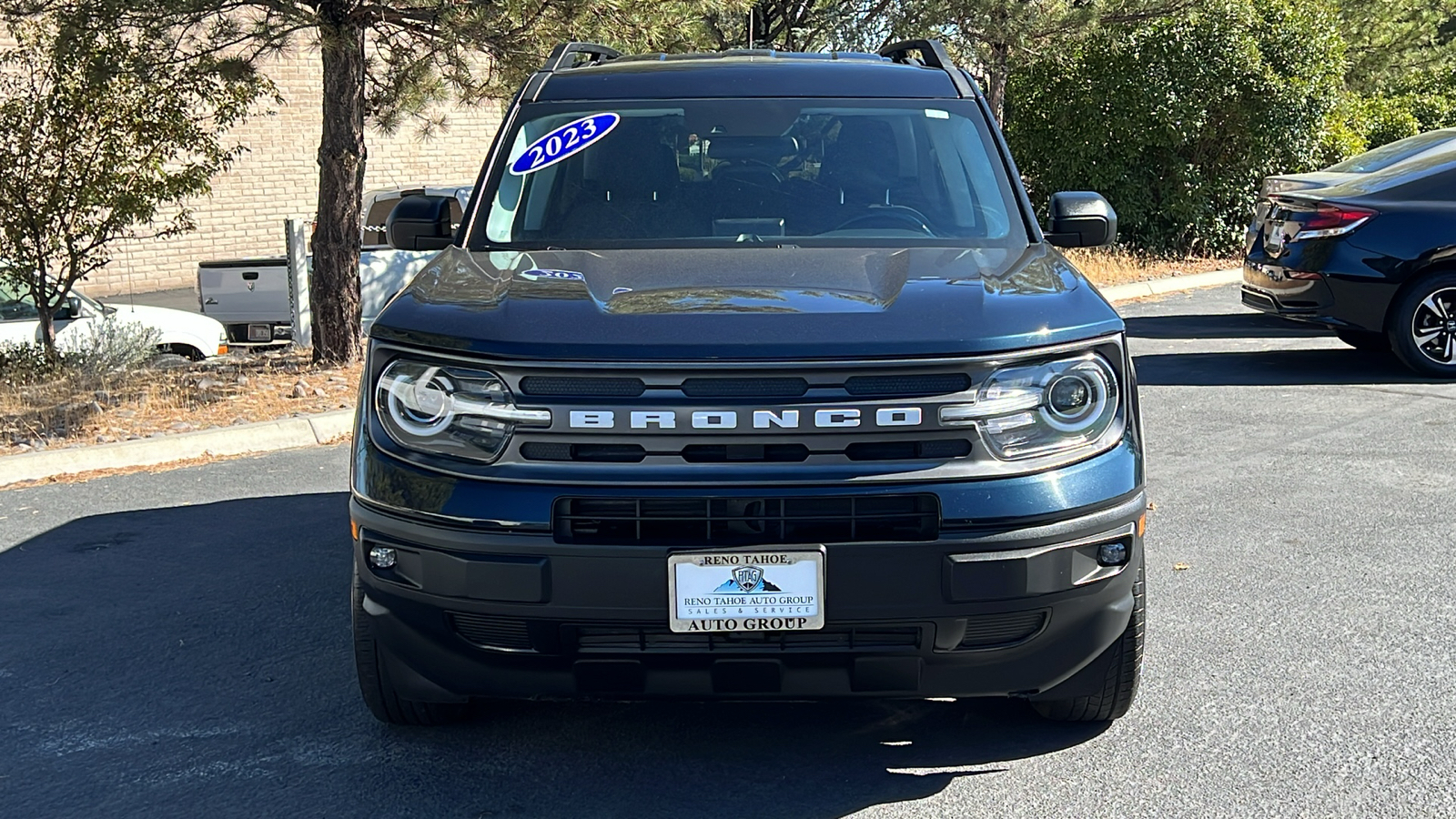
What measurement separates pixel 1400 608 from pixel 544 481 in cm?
320

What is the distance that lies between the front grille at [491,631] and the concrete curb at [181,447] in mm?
5006

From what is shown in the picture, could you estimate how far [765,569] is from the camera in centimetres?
325

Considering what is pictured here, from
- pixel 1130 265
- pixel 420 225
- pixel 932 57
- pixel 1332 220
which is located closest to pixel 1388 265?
pixel 1332 220

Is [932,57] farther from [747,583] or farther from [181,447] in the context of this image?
[181,447]

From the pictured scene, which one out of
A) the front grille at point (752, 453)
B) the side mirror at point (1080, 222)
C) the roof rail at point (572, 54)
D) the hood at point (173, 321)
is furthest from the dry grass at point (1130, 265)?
the front grille at point (752, 453)

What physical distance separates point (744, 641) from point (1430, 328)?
7697mm

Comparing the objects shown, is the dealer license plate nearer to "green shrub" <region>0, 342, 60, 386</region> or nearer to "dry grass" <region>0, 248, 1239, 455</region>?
"dry grass" <region>0, 248, 1239, 455</region>

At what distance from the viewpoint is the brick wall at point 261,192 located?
881 inches

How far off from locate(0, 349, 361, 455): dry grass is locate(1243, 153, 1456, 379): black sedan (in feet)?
20.3

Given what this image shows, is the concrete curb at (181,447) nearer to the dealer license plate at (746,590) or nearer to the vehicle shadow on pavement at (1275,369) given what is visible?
the dealer license plate at (746,590)

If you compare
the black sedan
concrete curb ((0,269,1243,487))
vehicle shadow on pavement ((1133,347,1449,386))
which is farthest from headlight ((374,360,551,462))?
the black sedan

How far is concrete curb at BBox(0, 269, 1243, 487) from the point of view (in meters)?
7.54

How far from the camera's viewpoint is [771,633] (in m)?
3.31

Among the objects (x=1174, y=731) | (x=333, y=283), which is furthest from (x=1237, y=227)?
(x=1174, y=731)
